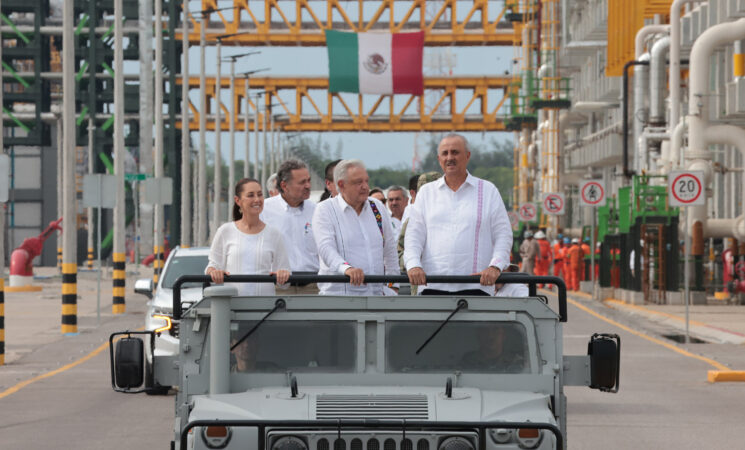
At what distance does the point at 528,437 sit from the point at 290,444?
99 centimetres

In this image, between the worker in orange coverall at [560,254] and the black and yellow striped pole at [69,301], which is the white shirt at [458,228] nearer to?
the black and yellow striped pole at [69,301]

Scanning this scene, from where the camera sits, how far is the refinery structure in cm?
3966

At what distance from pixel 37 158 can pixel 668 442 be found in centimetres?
8277

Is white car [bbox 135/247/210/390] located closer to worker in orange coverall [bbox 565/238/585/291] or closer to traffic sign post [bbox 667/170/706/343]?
traffic sign post [bbox 667/170/706/343]

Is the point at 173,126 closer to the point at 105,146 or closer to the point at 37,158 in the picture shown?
the point at 105,146

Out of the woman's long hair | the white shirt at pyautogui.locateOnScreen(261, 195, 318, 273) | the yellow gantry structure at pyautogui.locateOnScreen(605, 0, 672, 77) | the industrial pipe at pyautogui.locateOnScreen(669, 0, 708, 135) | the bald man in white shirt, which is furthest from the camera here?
the yellow gantry structure at pyautogui.locateOnScreen(605, 0, 672, 77)

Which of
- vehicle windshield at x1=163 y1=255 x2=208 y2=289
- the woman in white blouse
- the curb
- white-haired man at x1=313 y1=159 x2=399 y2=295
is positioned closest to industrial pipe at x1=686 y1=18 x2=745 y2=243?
the curb

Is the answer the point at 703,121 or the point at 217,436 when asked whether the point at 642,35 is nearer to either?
the point at 703,121

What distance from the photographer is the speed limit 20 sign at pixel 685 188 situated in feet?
89.5

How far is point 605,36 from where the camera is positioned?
→ 68188 mm

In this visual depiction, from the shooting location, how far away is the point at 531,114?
8438 cm

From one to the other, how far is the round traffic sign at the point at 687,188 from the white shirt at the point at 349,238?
18.8 meters

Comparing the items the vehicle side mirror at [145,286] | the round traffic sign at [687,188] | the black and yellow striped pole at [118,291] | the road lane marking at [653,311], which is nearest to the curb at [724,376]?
the vehicle side mirror at [145,286]

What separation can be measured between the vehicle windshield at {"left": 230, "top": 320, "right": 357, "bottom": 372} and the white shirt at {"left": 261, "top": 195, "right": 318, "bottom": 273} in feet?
9.85
